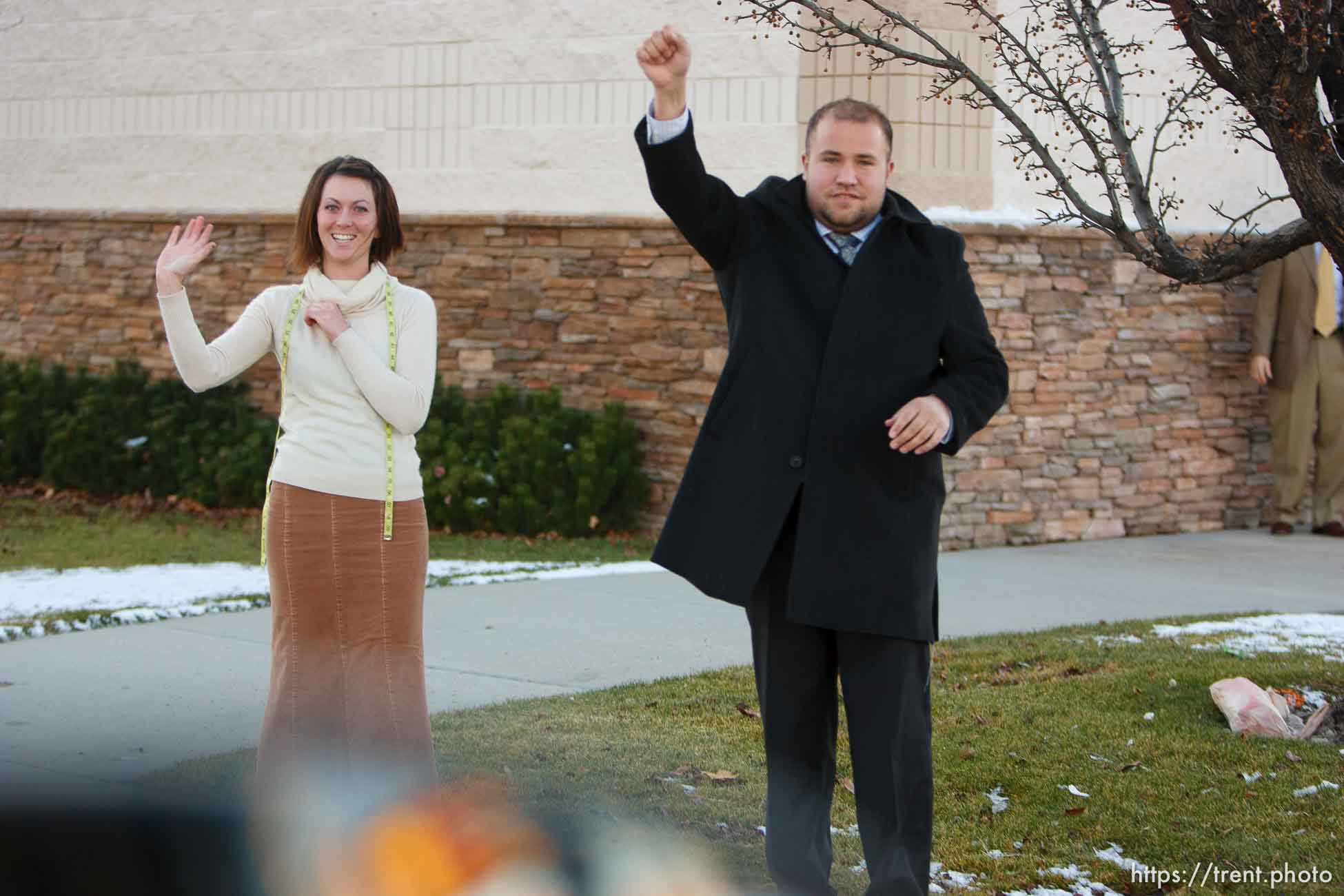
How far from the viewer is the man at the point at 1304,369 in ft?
37.5

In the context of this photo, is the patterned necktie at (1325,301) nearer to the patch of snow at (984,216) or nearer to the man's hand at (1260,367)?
the man's hand at (1260,367)

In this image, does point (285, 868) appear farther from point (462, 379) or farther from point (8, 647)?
point (462, 379)

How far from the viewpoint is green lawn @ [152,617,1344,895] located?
4562 mm

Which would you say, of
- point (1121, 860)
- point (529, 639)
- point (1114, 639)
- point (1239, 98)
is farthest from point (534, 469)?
point (1121, 860)

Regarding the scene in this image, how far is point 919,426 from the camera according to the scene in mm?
3742

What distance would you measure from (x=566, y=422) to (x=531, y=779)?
6.42 metres

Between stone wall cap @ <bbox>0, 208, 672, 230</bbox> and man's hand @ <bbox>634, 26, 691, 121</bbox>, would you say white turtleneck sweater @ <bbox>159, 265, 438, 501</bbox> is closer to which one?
man's hand @ <bbox>634, 26, 691, 121</bbox>

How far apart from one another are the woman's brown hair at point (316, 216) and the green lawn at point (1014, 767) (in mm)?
1632

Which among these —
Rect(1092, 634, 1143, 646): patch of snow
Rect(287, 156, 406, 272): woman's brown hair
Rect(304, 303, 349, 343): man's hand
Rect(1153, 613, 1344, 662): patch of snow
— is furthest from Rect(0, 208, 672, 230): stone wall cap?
Rect(304, 303, 349, 343): man's hand

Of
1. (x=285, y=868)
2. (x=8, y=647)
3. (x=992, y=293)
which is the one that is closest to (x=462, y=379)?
(x=992, y=293)

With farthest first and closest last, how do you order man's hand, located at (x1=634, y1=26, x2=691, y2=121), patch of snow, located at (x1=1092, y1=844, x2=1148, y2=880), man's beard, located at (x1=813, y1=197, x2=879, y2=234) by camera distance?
1. patch of snow, located at (x1=1092, y1=844, x2=1148, y2=880)
2. man's beard, located at (x1=813, y1=197, x2=879, y2=234)
3. man's hand, located at (x1=634, y1=26, x2=691, y2=121)

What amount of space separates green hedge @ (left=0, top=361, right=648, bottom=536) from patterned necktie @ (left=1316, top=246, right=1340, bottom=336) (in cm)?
470

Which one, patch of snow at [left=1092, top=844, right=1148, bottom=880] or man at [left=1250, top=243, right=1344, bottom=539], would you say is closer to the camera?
patch of snow at [left=1092, top=844, right=1148, bottom=880]

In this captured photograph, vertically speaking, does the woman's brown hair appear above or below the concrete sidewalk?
above
